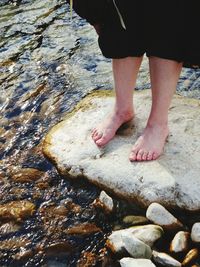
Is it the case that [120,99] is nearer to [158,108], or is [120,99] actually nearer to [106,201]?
[158,108]

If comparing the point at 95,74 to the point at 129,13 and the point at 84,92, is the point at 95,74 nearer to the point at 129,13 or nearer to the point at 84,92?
the point at 84,92

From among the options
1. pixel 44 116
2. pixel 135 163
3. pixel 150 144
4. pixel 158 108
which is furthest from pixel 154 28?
pixel 44 116

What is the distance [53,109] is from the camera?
12.7 ft

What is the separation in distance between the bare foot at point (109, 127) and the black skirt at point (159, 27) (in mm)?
584

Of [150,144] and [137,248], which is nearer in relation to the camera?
[137,248]

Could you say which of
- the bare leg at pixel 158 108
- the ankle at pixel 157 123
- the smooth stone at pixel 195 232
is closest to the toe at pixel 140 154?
the bare leg at pixel 158 108

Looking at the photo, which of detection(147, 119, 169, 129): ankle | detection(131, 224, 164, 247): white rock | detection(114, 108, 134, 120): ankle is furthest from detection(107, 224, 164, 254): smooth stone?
detection(114, 108, 134, 120): ankle

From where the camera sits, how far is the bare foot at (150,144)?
9.75 ft

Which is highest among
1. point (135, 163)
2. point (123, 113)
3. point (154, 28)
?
point (154, 28)

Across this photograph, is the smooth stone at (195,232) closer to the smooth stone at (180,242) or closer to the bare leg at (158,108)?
the smooth stone at (180,242)

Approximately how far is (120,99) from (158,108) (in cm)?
39

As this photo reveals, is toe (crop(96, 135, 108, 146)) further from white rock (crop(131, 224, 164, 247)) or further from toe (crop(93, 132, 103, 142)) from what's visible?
white rock (crop(131, 224, 164, 247))

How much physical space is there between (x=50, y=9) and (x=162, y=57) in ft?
12.0

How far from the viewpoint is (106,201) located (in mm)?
2779
